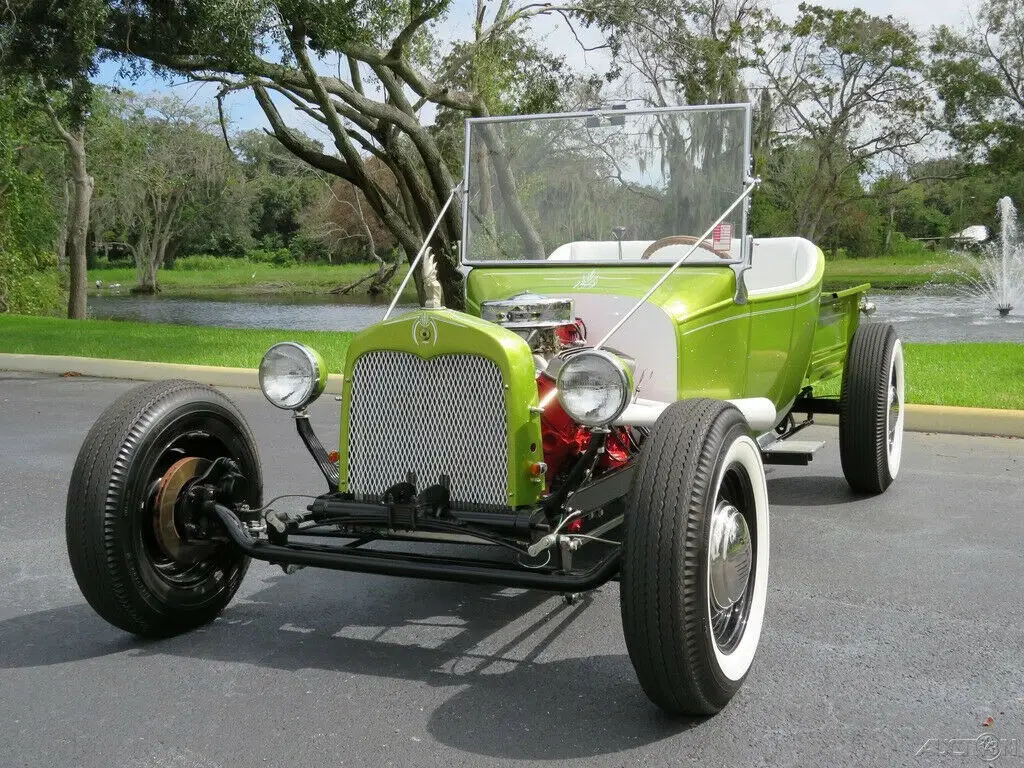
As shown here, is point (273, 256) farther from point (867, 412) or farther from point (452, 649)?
point (452, 649)

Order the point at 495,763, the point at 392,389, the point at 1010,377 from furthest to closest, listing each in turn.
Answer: the point at 1010,377
the point at 392,389
the point at 495,763

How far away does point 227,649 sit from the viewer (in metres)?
3.77

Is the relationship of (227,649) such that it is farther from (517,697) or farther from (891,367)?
(891,367)

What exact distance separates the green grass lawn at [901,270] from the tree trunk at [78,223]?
69.5ft

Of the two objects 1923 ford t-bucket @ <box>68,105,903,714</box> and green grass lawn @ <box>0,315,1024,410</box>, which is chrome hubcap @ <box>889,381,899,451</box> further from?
green grass lawn @ <box>0,315,1024,410</box>

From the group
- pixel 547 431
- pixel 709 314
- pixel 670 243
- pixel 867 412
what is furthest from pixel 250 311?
pixel 547 431

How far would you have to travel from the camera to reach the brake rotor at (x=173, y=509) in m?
3.78

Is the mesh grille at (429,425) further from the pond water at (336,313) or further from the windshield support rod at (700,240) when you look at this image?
the pond water at (336,313)

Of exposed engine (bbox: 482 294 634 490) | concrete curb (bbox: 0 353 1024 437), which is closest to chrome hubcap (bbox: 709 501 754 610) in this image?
exposed engine (bbox: 482 294 634 490)

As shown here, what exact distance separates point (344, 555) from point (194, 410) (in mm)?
863

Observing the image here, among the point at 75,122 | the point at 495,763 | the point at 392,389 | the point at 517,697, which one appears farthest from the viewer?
the point at 75,122

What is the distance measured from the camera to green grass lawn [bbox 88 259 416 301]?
1923 inches

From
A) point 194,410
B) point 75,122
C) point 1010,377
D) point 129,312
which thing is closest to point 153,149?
point 129,312

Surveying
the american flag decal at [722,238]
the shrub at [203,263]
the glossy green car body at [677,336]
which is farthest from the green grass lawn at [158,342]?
the shrub at [203,263]
